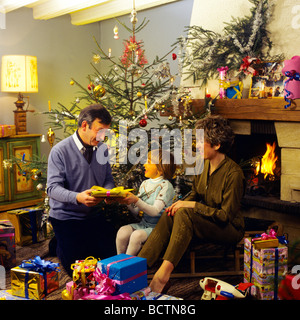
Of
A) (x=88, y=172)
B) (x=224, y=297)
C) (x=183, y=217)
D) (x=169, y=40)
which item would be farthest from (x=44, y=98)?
(x=224, y=297)

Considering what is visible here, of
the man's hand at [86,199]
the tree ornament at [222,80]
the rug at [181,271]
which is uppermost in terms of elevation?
the tree ornament at [222,80]

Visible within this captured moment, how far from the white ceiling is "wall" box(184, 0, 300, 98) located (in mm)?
1056

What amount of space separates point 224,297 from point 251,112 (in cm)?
156

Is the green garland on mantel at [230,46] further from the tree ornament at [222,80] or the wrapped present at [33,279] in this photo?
the wrapped present at [33,279]

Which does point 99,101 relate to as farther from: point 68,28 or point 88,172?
point 68,28

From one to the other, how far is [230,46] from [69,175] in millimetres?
1752

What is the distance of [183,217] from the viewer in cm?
237

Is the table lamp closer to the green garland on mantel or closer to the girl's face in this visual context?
the green garland on mantel

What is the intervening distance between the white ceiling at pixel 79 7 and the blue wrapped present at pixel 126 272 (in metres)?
3.23

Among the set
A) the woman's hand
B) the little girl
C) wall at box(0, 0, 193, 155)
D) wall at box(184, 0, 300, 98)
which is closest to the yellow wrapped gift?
the little girl

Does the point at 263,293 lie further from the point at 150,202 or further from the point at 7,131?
the point at 7,131

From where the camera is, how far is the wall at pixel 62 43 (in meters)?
4.68

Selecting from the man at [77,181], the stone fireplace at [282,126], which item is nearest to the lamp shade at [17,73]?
the man at [77,181]

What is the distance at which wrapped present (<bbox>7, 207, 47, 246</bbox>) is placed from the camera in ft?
10.9
